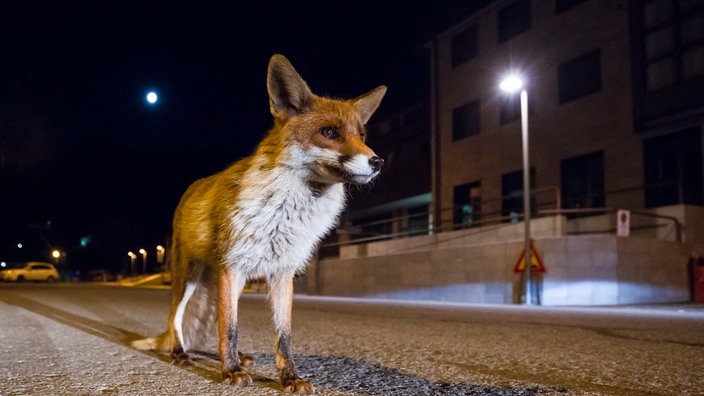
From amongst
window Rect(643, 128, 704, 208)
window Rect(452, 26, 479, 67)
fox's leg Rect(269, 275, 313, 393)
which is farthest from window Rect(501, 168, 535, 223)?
fox's leg Rect(269, 275, 313, 393)

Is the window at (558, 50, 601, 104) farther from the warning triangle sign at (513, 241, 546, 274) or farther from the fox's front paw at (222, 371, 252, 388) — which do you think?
the fox's front paw at (222, 371, 252, 388)

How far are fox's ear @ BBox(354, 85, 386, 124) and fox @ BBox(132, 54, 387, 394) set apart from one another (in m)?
0.02

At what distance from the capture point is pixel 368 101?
493 centimetres

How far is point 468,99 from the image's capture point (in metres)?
33.2

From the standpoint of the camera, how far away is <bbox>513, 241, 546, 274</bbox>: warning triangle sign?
19781 mm

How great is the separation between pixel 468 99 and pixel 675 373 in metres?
28.6

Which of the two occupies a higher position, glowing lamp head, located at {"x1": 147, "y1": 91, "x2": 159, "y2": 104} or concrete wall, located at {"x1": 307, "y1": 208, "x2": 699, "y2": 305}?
glowing lamp head, located at {"x1": 147, "y1": 91, "x2": 159, "y2": 104}

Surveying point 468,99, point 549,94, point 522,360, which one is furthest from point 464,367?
point 468,99

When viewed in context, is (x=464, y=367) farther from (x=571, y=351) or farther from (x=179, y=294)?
(x=179, y=294)

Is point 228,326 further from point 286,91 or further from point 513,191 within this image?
point 513,191

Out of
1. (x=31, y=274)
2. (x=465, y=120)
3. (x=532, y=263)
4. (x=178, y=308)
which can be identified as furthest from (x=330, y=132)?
(x=31, y=274)

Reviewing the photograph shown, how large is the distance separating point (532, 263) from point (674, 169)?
7.61 meters

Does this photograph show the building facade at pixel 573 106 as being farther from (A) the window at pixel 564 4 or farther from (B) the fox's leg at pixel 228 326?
(B) the fox's leg at pixel 228 326

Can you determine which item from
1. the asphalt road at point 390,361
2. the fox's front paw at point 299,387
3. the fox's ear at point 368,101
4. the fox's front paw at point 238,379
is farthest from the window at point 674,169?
the fox's front paw at point 238,379
